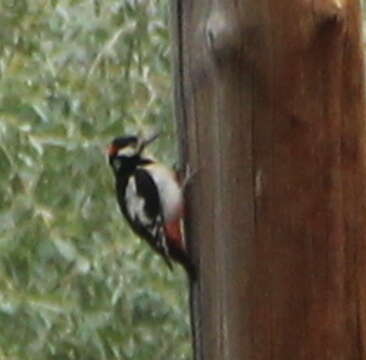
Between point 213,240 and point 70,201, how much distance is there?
1845mm

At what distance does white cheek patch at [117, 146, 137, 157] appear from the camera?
13.8ft

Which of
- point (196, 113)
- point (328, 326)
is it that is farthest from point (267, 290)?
point (196, 113)

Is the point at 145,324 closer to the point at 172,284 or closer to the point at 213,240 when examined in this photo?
the point at 172,284

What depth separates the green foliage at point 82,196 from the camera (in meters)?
4.77

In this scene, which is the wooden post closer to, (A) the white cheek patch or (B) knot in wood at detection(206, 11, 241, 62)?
(B) knot in wood at detection(206, 11, 241, 62)

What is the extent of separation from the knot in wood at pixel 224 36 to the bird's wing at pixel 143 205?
1051 millimetres

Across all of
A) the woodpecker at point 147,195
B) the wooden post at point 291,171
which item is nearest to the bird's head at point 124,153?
the woodpecker at point 147,195

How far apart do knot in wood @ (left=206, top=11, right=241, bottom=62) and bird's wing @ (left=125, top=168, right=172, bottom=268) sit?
1051 millimetres

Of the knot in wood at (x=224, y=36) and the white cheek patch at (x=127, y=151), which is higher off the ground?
the knot in wood at (x=224, y=36)

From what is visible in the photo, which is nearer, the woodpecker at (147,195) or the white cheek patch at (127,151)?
the woodpecker at (147,195)

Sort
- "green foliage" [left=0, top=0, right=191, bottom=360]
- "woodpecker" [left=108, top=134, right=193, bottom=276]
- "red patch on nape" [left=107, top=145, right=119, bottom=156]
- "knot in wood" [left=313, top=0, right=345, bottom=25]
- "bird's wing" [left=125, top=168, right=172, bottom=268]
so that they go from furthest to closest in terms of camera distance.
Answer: "green foliage" [left=0, top=0, right=191, bottom=360] < "red patch on nape" [left=107, top=145, right=119, bottom=156] < "bird's wing" [left=125, top=168, right=172, bottom=268] < "woodpecker" [left=108, top=134, right=193, bottom=276] < "knot in wood" [left=313, top=0, right=345, bottom=25]

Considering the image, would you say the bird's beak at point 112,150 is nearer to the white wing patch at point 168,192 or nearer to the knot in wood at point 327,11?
the white wing patch at point 168,192

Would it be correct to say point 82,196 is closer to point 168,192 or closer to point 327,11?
point 168,192

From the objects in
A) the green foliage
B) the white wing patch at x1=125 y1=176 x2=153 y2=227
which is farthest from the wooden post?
the green foliage
